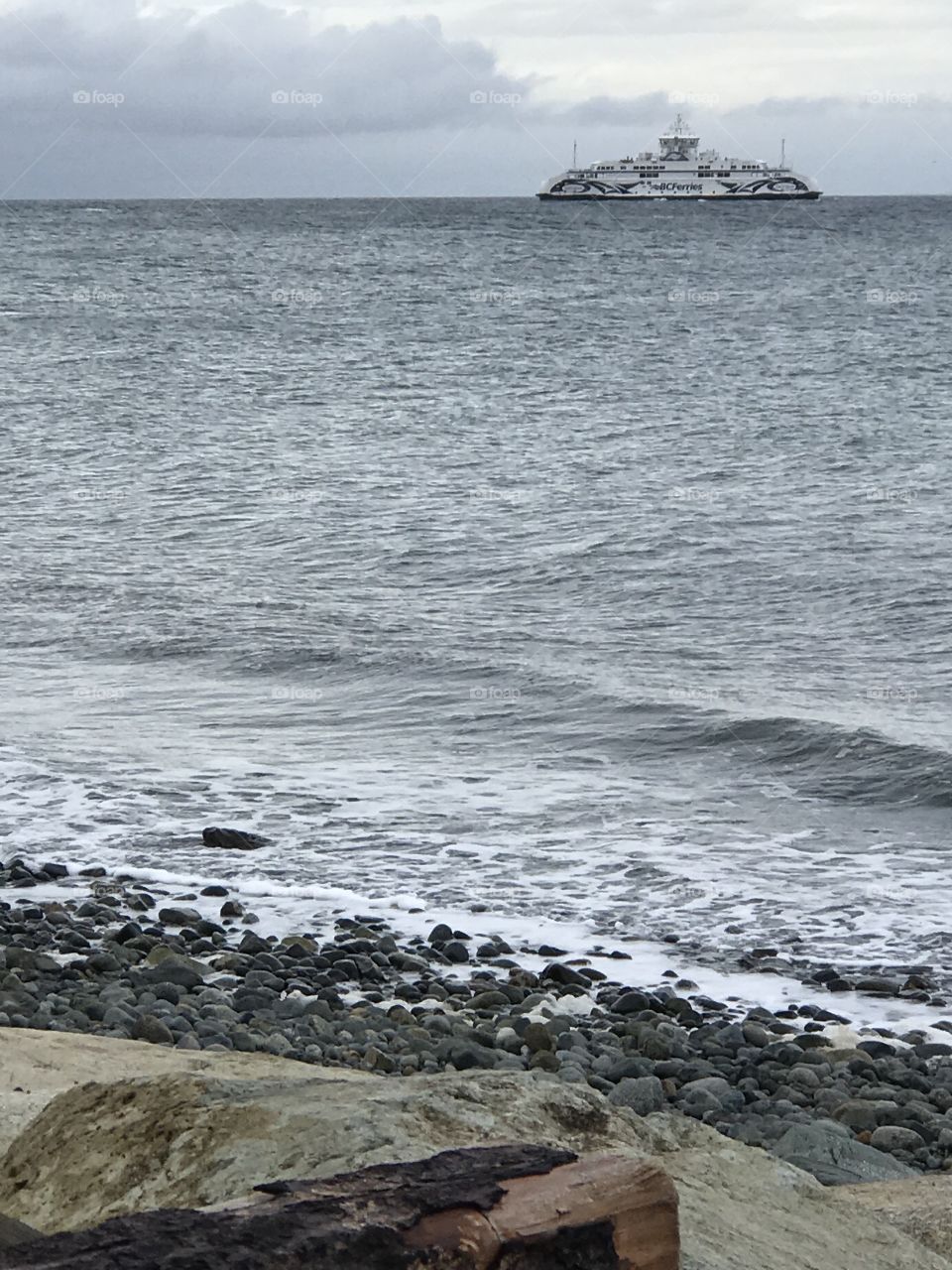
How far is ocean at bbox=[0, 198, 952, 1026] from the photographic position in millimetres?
9258

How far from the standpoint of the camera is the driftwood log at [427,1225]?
2.41 metres

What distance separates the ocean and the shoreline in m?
0.53

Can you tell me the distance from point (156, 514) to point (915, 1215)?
66.3 ft

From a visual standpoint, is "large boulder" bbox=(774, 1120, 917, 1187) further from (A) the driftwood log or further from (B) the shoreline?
(A) the driftwood log

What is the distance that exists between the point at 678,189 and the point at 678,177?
1580 millimetres

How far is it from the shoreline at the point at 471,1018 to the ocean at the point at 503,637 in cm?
53

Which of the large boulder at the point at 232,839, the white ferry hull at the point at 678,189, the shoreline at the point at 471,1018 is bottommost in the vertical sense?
the large boulder at the point at 232,839

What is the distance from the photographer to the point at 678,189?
14812 cm

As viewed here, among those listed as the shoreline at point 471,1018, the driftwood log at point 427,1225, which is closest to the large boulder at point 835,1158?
the shoreline at point 471,1018

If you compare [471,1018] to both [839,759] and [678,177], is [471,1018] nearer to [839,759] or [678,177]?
[839,759]

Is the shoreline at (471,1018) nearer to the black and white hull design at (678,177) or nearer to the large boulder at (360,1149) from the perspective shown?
the large boulder at (360,1149)

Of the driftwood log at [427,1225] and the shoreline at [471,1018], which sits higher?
the driftwood log at [427,1225]

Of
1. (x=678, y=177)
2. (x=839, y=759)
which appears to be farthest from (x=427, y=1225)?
(x=678, y=177)

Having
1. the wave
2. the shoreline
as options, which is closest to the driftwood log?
the shoreline
